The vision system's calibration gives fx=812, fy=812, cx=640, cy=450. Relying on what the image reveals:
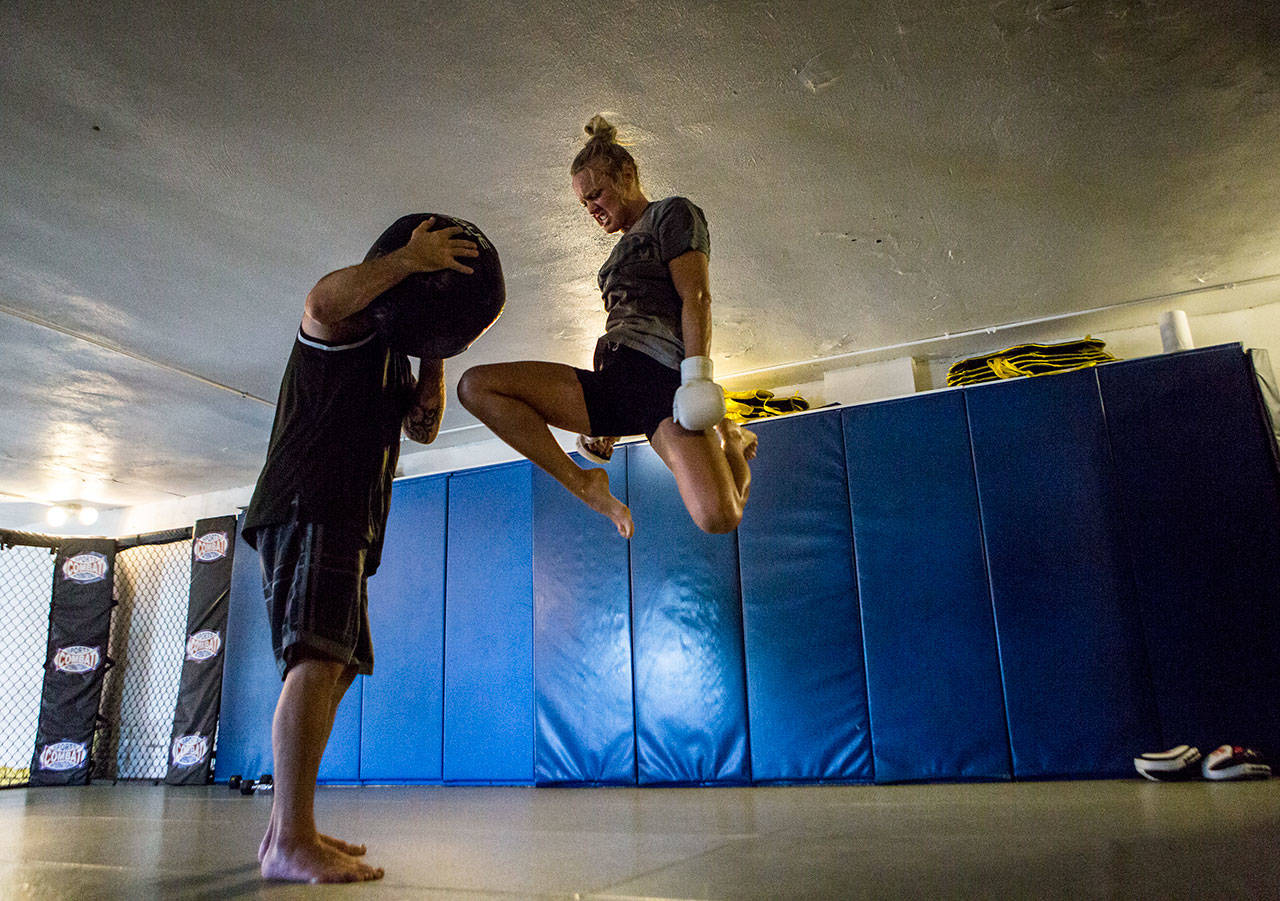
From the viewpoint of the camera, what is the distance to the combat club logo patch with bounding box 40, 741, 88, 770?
6.44 metres

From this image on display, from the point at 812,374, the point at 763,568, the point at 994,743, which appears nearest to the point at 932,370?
the point at 812,374

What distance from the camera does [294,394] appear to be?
1.97 metres

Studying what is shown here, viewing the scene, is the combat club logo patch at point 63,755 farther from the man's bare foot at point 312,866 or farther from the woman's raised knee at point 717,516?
the woman's raised knee at point 717,516

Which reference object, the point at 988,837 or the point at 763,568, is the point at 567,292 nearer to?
the point at 763,568

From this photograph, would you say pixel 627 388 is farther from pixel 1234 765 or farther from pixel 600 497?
pixel 1234 765

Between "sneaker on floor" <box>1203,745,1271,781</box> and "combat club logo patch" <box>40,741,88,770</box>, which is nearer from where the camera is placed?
"sneaker on floor" <box>1203,745,1271,781</box>

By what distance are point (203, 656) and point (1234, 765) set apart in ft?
22.3

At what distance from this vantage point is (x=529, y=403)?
84.4 inches

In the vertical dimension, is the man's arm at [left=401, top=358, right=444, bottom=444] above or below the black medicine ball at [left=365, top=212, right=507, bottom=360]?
below

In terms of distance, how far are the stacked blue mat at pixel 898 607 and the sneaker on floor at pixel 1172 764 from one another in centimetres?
23

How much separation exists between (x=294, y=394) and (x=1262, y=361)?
4892mm

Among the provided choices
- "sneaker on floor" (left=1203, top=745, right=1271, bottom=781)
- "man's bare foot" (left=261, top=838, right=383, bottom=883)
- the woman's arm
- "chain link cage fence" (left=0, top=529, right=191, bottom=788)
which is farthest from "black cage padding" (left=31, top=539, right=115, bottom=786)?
"sneaker on floor" (left=1203, top=745, right=1271, bottom=781)

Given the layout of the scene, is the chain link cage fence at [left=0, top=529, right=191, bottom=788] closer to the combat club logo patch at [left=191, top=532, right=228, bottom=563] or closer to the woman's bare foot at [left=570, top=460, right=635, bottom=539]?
the combat club logo patch at [left=191, top=532, right=228, bottom=563]

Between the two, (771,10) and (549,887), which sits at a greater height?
(771,10)
